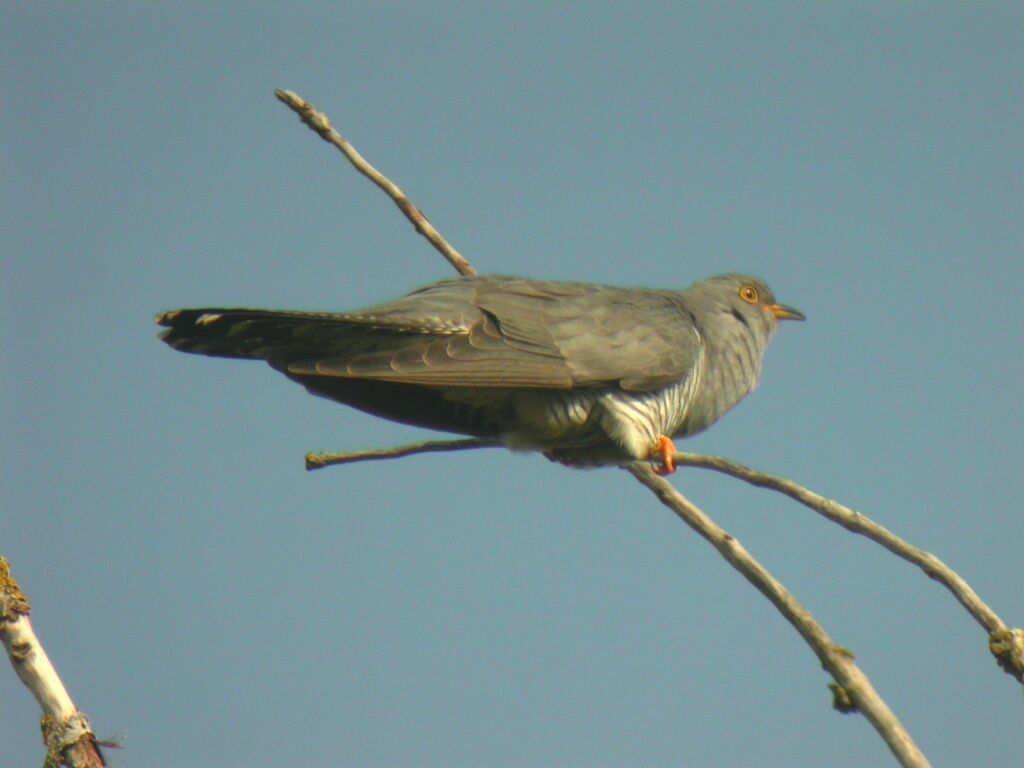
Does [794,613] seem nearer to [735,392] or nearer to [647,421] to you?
[647,421]

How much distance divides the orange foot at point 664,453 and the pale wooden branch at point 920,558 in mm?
676

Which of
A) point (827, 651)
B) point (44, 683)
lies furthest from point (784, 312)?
point (44, 683)

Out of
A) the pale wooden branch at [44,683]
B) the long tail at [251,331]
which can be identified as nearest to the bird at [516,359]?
the long tail at [251,331]

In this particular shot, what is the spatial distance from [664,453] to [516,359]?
0.70m

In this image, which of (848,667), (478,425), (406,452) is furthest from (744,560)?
(478,425)

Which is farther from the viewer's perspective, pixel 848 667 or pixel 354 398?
pixel 354 398

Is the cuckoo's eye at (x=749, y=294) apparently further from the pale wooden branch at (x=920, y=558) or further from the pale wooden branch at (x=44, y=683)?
the pale wooden branch at (x=44, y=683)

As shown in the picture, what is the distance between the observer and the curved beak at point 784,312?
5.76 meters

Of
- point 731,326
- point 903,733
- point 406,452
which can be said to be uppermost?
point 731,326

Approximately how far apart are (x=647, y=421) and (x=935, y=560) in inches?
65.5

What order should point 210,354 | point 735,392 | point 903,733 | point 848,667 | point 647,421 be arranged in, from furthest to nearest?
1. point 735,392
2. point 647,421
3. point 210,354
4. point 848,667
5. point 903,733

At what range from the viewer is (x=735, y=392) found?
203 inches

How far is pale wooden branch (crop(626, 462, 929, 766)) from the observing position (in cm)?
241

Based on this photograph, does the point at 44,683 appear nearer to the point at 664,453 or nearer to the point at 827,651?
the point at 827,651
